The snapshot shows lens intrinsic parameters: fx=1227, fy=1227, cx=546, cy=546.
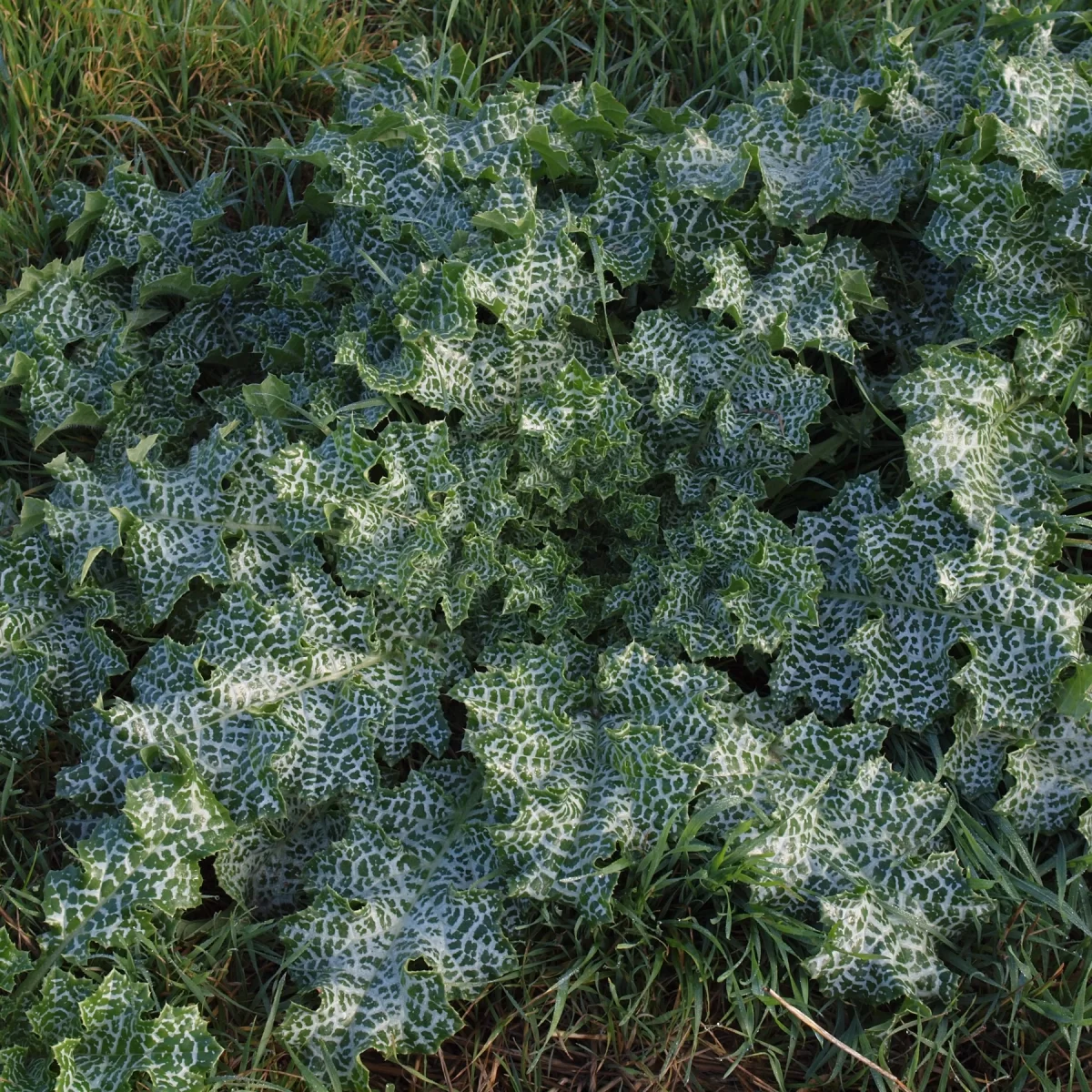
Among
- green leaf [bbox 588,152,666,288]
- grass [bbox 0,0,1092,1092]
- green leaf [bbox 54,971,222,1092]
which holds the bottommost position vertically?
grass [bbox 0,0,1092,1092]

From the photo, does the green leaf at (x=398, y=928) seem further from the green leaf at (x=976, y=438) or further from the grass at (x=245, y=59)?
the grass at (x=245, y=59)

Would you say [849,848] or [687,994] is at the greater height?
[849,848]

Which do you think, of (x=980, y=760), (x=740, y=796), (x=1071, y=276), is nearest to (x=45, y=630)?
(x=740, y=796)

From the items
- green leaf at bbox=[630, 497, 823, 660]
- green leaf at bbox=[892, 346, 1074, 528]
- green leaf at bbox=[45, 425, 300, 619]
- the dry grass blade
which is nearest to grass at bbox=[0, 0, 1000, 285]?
green leaf at bbox=[45, 425, 300, 619]

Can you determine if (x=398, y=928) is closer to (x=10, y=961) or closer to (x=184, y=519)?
(x=10, y=961)

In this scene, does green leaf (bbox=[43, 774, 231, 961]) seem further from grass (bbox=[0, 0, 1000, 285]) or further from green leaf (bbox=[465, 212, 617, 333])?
grass (bbox=[0, 0, 1000, 285])

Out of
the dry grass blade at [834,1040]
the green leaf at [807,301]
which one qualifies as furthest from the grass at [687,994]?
the green leaf at [807,301]

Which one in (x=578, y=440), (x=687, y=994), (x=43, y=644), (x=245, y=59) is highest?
(x=245, y=59)

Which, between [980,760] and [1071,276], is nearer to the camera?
[980,760]

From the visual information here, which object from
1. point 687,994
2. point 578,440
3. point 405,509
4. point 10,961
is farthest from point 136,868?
point 578,440

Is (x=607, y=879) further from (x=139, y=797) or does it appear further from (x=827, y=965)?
(x=139, y=797)

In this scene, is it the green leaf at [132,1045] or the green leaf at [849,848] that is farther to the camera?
the green leaf at [849,848]
